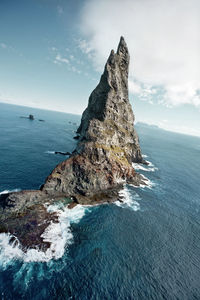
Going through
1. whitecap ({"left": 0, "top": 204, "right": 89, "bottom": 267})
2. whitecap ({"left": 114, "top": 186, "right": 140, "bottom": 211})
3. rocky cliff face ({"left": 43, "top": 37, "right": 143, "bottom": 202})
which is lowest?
whitecap ({"left": 0, "top": 204, "right": 89, "bottom": 267})

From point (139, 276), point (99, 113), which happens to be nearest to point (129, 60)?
point (99, 113)

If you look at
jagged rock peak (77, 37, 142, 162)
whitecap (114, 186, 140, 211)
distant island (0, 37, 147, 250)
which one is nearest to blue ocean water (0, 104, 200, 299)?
whitecap (114, 186, 140, 211)

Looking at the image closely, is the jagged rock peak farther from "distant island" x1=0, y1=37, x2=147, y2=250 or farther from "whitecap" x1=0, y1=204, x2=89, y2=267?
"whitecap" x1=0, y1=204, x2=89, y2=267

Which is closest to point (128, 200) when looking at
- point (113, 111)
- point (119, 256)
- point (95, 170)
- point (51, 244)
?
point (95, 170)

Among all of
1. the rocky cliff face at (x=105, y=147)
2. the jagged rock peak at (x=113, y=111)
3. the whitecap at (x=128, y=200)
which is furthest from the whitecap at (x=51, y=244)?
the jagged rock peak at (x=113, y=111)

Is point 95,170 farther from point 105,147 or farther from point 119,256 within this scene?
point 119,256

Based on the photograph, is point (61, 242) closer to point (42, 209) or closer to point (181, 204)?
point (42, 209)
